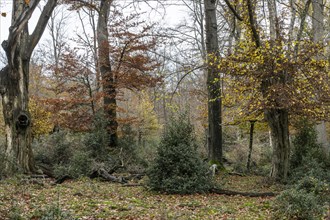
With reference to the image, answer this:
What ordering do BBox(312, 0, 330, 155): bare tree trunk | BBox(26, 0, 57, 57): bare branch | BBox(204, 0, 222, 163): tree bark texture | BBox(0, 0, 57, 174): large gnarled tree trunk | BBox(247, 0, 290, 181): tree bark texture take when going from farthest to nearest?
BBox(312, 0, 330, 155): bare tree trunk → BBox(204, 0, 222, 163): tree bark texture → BBox(247, 0, 290, 181): tree bark texture → BBox(26, 0, 57, 57): bare branch → BBox(0, 0, 57, 174): large gnarled tree trunk

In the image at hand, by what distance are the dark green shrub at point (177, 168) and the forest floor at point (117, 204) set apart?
0.25 meters

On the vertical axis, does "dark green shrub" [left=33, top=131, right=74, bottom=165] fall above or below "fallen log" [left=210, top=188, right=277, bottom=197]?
above

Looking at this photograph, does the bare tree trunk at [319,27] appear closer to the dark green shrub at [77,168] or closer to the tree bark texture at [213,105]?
the tree bark texture at [213,105]

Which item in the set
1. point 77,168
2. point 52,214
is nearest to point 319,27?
point 77,168

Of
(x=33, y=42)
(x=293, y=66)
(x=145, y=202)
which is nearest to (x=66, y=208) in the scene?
(x=145, y=202)

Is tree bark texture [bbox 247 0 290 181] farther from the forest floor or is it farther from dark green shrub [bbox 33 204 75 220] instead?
dark green shrub [bbox 33 204 75 220]

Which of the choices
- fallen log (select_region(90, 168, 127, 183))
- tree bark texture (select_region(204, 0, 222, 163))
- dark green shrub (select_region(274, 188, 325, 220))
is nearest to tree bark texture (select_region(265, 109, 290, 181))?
tree bark texture (select_region(204, 0, 222, 163))

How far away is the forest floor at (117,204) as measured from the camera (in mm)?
5168

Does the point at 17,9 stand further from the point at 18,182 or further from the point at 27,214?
the point at 27,214

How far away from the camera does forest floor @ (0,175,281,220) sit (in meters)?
5.17

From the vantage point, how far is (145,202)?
7.15m

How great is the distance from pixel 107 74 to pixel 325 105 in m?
9.19

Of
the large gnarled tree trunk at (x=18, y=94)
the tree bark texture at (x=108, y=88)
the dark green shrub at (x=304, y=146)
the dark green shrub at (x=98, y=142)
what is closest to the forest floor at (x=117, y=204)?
the large gnarled tree trunk at (x=18, y=94)

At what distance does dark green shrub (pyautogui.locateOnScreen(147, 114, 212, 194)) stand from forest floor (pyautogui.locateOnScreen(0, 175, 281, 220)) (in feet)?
0.82
